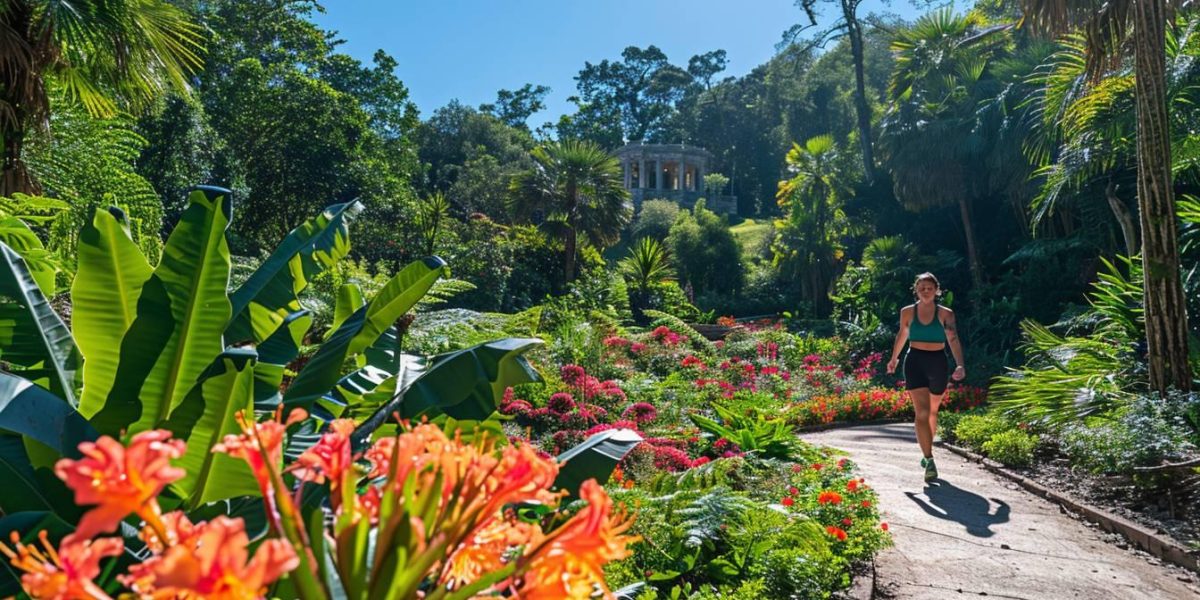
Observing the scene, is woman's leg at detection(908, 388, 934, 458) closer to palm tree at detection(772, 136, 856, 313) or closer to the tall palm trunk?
the tall palm trunk

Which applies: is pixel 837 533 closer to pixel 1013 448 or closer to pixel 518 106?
pixel 1013 448

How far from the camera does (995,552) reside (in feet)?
14.0

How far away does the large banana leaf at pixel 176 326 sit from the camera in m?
1.75

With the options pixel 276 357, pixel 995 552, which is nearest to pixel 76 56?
pixel 276 357

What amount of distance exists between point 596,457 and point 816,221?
996 inches

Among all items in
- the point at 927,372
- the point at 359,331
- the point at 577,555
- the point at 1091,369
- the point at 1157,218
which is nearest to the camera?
the point at 577,555

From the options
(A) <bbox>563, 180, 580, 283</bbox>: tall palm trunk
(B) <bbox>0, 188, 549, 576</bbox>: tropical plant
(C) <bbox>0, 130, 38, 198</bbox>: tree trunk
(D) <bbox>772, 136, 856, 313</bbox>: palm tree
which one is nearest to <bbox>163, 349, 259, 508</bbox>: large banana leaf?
(B) <bbox>0, 188, 549, 576</bbox>: tropical plant

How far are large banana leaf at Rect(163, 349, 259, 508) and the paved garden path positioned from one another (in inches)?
122

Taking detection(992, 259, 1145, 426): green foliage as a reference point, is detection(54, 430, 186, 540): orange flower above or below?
above

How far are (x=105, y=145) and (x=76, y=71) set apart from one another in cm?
161

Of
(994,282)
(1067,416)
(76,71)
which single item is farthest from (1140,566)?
(994,282)

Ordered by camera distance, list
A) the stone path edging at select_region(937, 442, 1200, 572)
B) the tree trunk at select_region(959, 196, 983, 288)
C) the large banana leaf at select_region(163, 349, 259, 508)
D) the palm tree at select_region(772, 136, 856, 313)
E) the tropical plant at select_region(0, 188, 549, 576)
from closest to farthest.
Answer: the large banana leaf at select_region(163, 349, 259, 508), the tropical plant at select_region(0, 188, 549, 576), the stone path edging at select_region(937, 442, 1200, 572), the tree trunk at select_region(959, 196, 983, 288), the palm tree at select_region(772, 136, 856, 313)

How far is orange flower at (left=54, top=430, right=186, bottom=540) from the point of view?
610 mm

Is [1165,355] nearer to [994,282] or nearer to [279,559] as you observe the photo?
[279,559]
